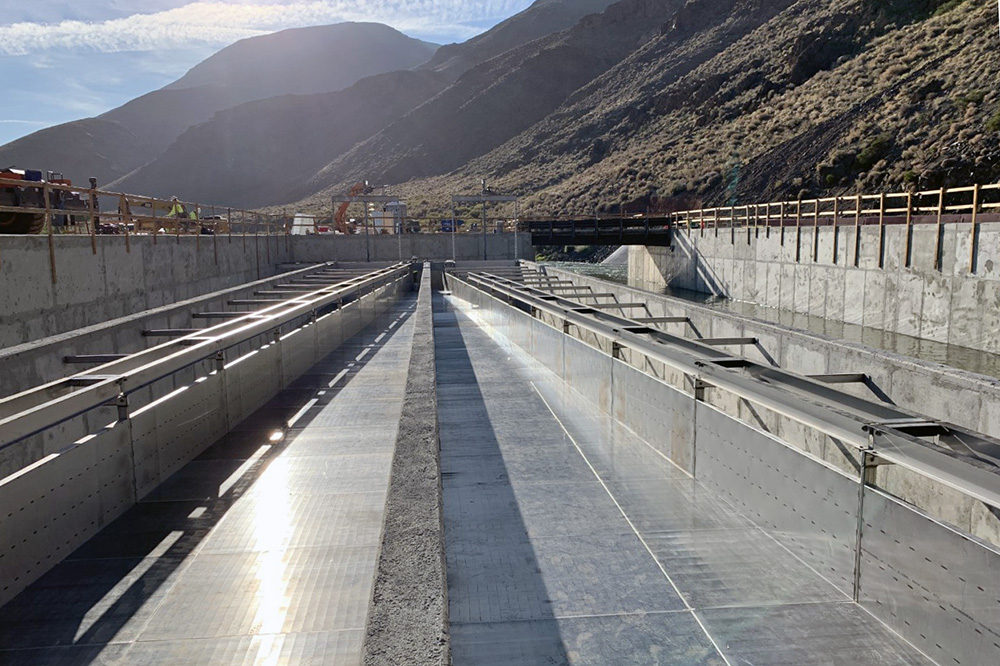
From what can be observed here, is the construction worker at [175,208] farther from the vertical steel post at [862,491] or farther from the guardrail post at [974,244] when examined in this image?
the guardrail post at [974,244]

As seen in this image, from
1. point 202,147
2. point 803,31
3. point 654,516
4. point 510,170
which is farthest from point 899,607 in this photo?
point 202,147

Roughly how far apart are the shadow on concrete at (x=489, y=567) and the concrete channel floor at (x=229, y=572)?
0.59 metres

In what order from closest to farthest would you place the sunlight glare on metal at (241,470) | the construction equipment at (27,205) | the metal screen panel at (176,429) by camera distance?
1. the metal screen panel at (176,429)
2. the sunlight glare on metal at (241,470)
3. the construction equipment at (27,205)

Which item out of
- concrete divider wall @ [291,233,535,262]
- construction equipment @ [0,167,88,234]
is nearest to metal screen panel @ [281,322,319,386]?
construction equipment @ [0,167,88,234]

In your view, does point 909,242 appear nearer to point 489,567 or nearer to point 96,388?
point 489,567

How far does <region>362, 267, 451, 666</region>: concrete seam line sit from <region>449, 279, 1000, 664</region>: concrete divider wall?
238 cm

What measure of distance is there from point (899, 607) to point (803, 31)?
314ft

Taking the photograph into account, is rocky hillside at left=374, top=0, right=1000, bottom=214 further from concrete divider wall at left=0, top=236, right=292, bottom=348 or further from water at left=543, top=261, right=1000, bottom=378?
concrete divider wall at left=0, top=236, right=292, bottom=348

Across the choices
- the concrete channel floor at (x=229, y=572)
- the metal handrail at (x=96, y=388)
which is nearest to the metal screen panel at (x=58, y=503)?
the concrete channel floor at (x=229, y=572)

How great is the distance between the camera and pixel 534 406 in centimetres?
928

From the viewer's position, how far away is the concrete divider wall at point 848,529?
3.28m

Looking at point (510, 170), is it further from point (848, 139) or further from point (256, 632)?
point (256, 632)

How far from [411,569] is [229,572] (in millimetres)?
1674

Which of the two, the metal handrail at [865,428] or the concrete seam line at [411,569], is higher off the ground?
the metal handrail at [865,428]
